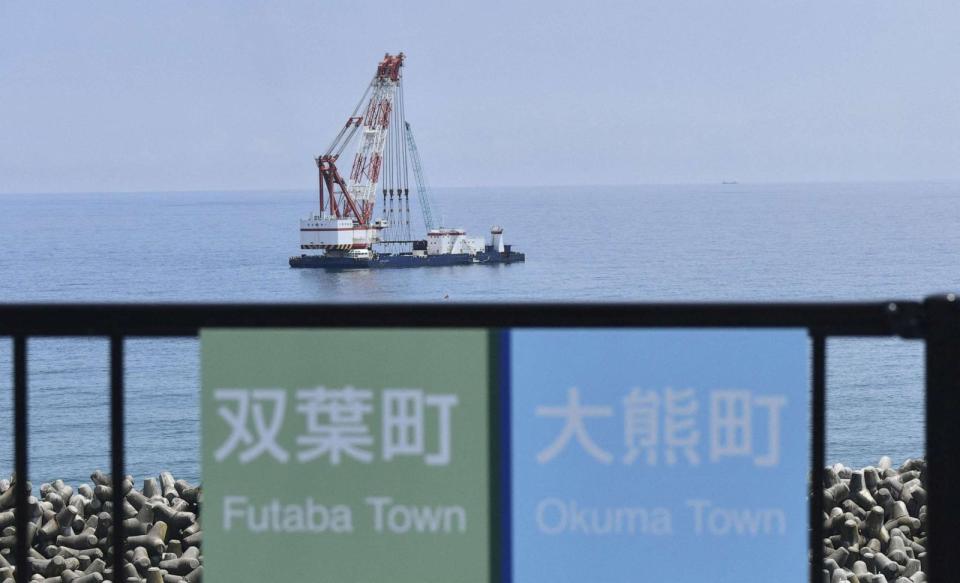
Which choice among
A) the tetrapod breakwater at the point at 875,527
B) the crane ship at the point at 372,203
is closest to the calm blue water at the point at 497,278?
the crane ship at the point at 372,203

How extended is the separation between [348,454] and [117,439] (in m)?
0.34

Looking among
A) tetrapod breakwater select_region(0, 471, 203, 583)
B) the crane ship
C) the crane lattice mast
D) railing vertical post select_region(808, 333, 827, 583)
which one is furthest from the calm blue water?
the crane lattice mast

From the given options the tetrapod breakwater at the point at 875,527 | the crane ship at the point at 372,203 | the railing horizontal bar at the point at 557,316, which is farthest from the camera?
the crane ship at the point at 372,203

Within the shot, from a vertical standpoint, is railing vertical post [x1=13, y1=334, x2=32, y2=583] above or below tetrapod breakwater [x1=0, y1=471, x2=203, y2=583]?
above

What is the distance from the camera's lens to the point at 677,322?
5.15ft

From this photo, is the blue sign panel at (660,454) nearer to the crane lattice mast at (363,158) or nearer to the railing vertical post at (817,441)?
the railing vertical post at (817,441)

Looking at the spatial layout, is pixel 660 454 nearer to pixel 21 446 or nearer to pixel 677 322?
pixel 677 322

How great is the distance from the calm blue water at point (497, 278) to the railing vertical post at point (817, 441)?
11.3ft

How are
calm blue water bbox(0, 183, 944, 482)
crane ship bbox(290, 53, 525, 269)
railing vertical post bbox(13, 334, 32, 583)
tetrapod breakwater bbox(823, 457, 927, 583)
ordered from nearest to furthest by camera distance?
railing vertical post bbox(13, 334, 32, 583)
tetrapod breakwater bbox(823, 457, 927, 583)
calm blue water bbox(0, 183, 944, 482)
crane ship bbox(290, 53, 525, 269)

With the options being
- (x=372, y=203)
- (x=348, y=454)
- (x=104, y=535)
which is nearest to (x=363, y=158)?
(x=372, y=203)

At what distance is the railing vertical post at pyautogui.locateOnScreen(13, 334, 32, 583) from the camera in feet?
5.56

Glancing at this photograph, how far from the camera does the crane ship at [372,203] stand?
7294 cm

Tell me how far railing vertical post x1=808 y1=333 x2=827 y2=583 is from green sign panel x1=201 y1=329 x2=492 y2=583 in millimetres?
417

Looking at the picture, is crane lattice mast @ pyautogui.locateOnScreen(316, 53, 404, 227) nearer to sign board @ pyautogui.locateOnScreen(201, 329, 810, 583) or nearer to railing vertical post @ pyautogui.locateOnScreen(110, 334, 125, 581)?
railing vertical post @ pyautogui.locateOnScreen(110, 334, 125, 581)
